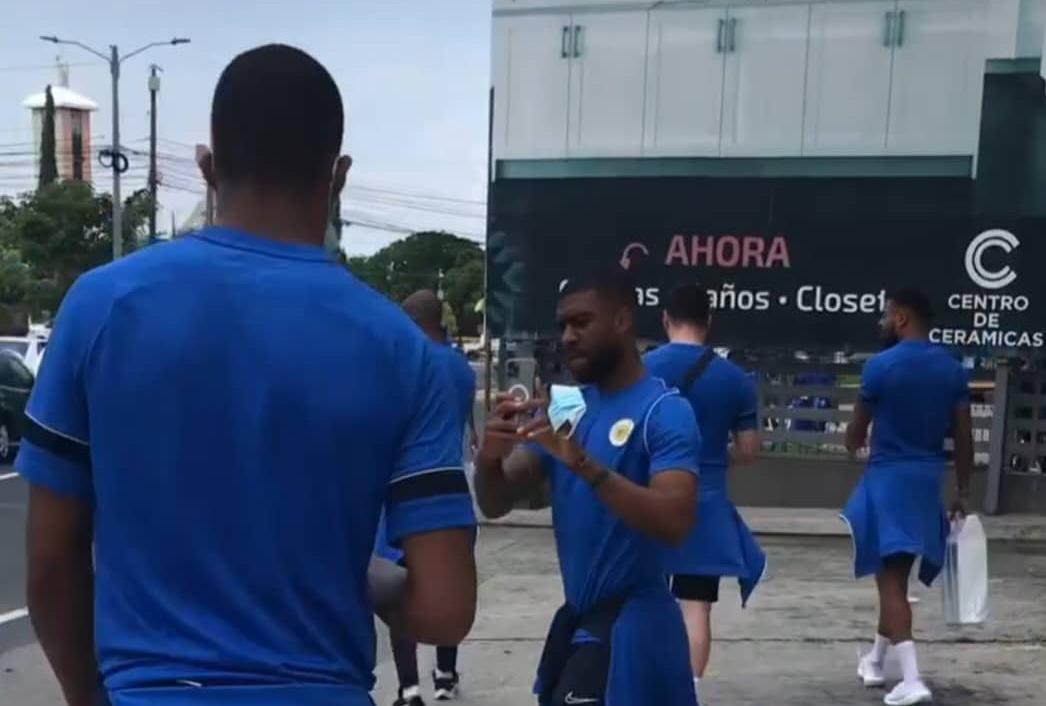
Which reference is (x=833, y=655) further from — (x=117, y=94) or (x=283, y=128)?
(x=117, y=94)

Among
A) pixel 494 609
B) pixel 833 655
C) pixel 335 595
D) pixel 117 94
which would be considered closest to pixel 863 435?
pixel 833 655

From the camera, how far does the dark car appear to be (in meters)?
15.8

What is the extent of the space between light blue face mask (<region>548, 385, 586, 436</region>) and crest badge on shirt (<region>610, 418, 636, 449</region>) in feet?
0.35

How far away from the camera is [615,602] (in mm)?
3418

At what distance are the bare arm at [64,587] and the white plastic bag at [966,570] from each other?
15.7ft

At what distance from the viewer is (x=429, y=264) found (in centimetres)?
8250

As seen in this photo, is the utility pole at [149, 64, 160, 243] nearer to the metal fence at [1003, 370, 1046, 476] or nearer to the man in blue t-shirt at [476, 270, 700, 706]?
the metal fence at [1003, 370, 1046, 476]

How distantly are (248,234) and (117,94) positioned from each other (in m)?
32.1

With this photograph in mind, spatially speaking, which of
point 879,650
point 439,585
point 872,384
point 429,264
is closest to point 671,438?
point 439,585

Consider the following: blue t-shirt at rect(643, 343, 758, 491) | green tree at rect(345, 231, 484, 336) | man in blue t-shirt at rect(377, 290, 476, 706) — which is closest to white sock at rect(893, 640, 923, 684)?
blue t-shirt at rect(643, 343, 758, 491)

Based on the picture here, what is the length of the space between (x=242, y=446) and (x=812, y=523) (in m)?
9.44

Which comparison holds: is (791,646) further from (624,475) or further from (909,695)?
(624,475)

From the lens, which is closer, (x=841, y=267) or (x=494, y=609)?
(x=494, y=609)

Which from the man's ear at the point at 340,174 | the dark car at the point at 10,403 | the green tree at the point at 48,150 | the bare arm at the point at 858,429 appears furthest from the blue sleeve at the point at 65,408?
the green tree at the point at 48,150
